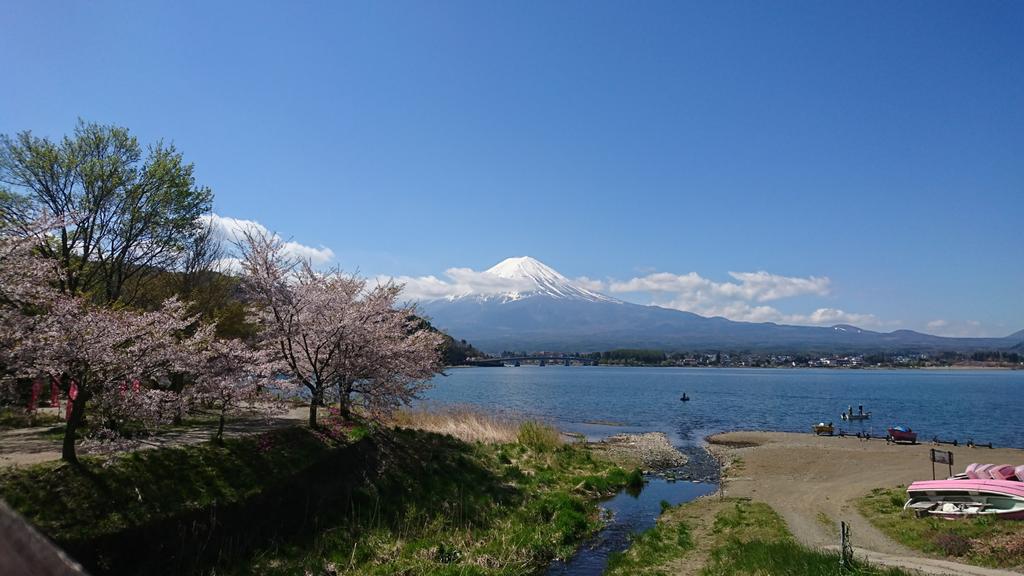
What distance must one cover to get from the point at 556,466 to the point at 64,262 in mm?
20698

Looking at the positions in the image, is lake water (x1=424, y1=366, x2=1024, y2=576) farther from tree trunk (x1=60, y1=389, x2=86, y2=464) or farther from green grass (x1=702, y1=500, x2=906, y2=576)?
tree trunk (x1=60, y1=389, x2=86, y2=464)

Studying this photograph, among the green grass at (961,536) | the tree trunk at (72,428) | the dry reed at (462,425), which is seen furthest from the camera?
the dry reed at (462,425)

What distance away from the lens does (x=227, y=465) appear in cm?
1523

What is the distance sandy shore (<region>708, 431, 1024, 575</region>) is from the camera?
632 inches

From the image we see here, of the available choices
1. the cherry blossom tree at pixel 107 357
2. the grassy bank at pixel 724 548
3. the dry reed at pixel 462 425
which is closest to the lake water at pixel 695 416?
the grassy bank at pixel 724 548

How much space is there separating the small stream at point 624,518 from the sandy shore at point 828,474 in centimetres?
214

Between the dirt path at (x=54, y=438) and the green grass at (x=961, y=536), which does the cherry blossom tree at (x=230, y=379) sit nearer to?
the dirt path at (x=54, y=438)

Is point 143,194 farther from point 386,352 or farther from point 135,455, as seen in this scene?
point 135,455

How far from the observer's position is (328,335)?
20.6 m

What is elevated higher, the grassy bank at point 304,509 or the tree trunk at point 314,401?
the tree trunk at point 314,401

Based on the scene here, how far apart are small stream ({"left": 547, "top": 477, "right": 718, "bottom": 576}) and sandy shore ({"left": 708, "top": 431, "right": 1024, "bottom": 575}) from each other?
214 centimetres

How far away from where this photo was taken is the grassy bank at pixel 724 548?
1234 cm

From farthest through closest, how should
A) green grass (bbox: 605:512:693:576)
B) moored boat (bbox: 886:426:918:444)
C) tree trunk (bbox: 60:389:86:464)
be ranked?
moored boat (bbox: 886:426:918:444) < green grass (bbox: 605:512:693:576) < tree trunk (bbox: 60:389:86:464)

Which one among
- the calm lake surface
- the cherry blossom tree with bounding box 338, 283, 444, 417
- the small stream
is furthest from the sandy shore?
the cherry blossom tree with bounding box 338, 283, 444, 417
